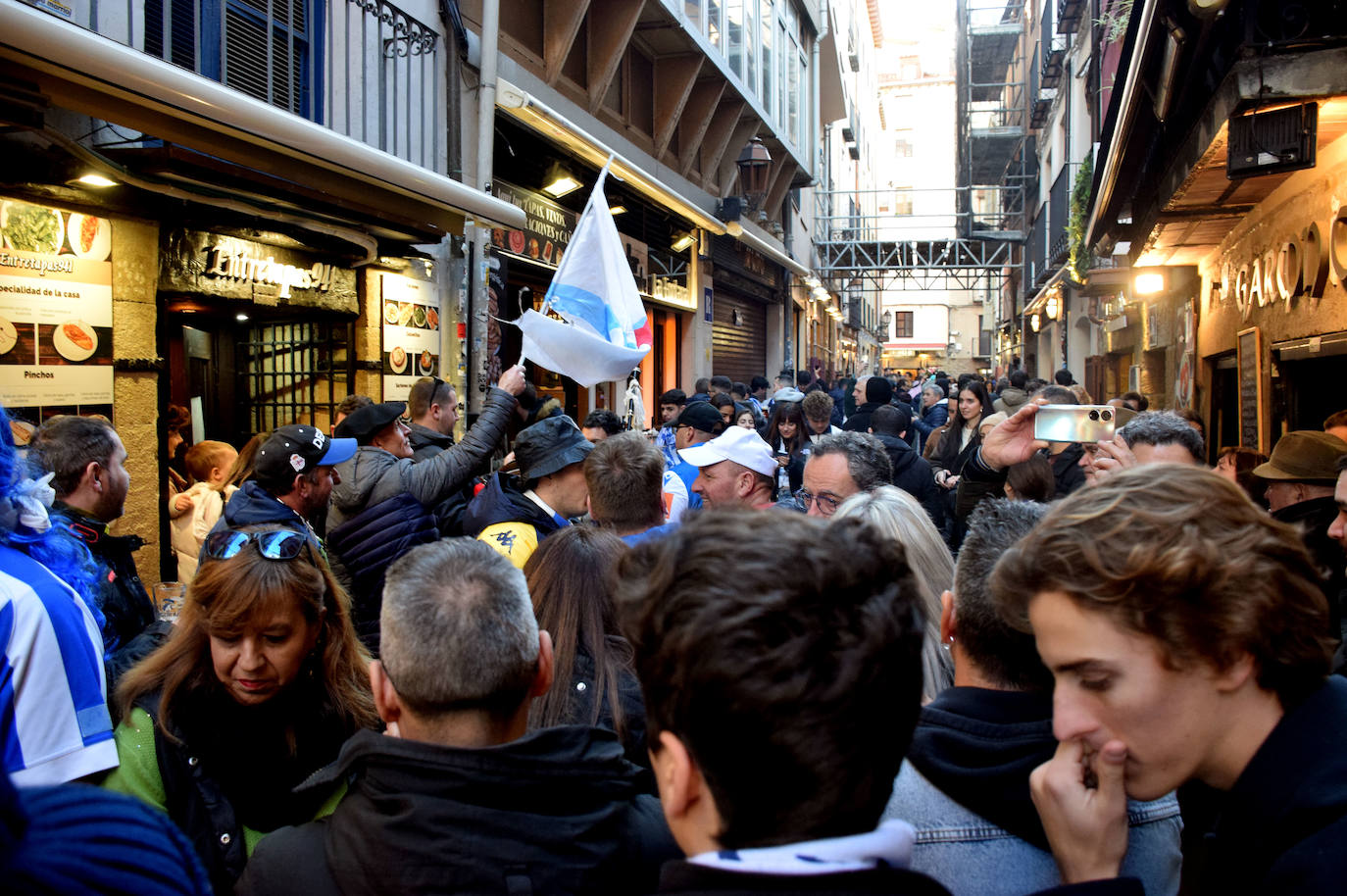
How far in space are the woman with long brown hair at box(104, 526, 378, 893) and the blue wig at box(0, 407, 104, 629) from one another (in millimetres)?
342

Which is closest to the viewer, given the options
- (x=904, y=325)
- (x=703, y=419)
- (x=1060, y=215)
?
(x=703, y=419)

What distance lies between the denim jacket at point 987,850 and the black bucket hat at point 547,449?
109 inches

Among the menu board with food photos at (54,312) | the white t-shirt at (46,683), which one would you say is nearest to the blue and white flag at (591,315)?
the menu board with food photos at (54,312)

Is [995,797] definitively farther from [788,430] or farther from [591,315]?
[788,430]

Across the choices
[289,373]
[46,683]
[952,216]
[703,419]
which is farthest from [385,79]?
[952,216]

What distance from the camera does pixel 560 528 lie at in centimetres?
353

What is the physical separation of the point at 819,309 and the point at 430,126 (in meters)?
26.0

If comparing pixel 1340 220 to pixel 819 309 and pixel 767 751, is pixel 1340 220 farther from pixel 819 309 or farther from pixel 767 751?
pixel 819 309

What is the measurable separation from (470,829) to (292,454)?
277 centimetres

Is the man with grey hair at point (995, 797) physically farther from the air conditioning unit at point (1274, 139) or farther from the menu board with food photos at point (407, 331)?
the menu board with food photos at point (407, 331)

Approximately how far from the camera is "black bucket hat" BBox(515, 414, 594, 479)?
4191 mm

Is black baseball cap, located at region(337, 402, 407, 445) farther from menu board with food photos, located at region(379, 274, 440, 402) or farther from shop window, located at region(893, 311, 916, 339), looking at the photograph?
shop window, located at region(893, 311, 916, 339)

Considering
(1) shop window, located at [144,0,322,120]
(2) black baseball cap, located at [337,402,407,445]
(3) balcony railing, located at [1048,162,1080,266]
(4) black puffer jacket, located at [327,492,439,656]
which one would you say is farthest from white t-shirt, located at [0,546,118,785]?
(3) balcony railing, located at [1048,162,1080,266]

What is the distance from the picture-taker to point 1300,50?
13.0ft
